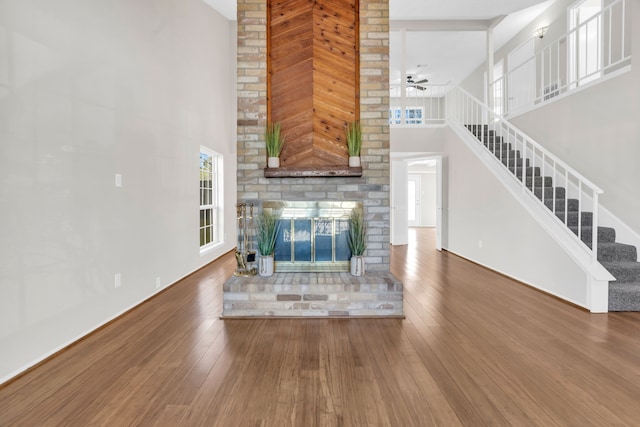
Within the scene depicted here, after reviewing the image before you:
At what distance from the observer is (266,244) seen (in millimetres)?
3549

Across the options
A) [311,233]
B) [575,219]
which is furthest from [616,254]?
[311,233]

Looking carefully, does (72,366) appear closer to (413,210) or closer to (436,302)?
(436,302)

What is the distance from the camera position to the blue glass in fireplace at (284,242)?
12.3ft

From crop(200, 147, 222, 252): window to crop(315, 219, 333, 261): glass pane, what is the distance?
2.70m

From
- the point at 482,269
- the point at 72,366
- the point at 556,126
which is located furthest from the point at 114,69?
the point at 556,126

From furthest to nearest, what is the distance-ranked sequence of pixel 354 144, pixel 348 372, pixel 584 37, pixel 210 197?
pixel 210 197 → pixel 584 37 → pixel 354 144 → pixel 348 372

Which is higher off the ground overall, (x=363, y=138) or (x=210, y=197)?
(x=363, y=138)

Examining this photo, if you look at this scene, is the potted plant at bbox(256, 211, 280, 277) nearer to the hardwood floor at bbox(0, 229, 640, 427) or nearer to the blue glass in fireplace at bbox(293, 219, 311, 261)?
the blue glass in fireplace at bbox(293, 219, 311, 261)

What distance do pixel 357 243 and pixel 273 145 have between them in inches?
53.2

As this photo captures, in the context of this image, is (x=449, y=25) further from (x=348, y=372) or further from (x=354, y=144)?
(x=348, y=372)

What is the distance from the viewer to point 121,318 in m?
3.22

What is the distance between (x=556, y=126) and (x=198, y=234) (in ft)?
18.2

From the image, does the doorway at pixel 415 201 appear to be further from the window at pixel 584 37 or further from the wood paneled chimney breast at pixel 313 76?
the wood paneled chimney breast at pixel 313 76

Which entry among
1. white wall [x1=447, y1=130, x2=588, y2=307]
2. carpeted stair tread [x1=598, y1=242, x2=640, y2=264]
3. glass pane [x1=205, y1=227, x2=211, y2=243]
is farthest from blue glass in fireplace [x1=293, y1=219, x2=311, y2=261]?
carpeted stair tread [x1=598, y1=242, x2=640, y2=264]
